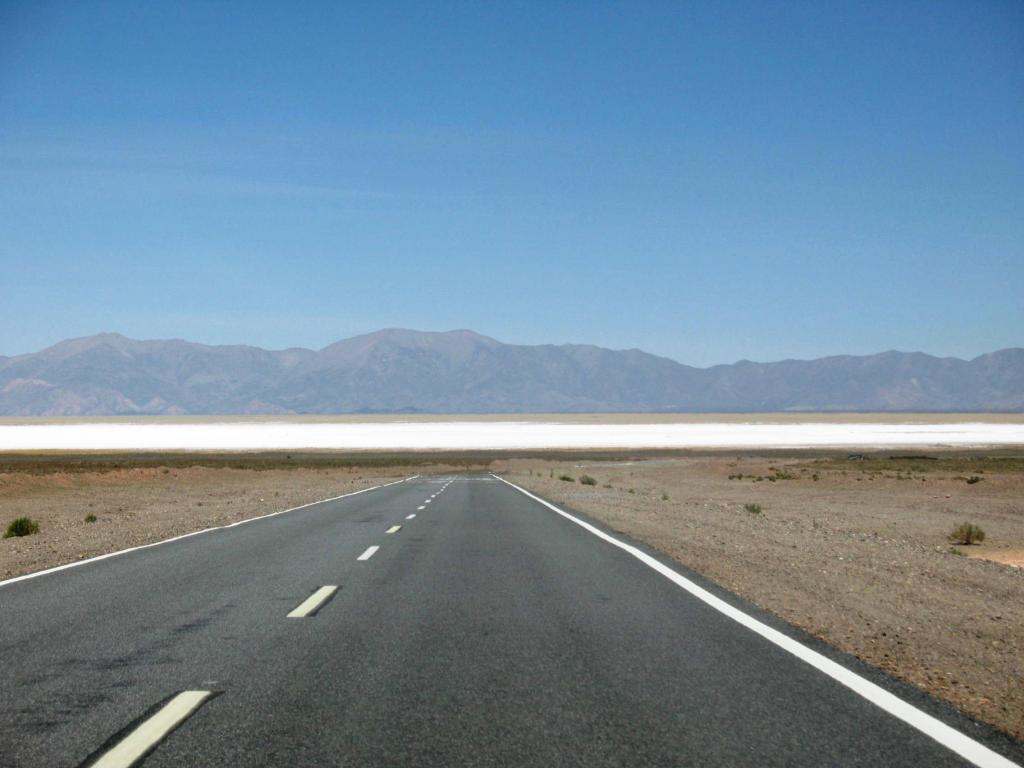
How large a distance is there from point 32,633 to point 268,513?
52.7 feet

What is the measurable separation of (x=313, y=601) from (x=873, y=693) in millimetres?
5331

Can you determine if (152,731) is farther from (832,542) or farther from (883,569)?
(832,542)

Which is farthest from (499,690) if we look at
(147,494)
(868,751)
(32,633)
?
(147,494)

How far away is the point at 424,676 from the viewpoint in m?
6.45

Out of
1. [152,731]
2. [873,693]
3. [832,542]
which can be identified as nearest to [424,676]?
[152,731]

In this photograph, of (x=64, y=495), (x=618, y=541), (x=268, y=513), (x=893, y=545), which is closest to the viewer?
(x=618, y=541)

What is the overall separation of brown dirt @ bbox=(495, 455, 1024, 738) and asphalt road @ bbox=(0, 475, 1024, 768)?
Result: 1.94 feet

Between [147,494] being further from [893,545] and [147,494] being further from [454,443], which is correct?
[454,443]

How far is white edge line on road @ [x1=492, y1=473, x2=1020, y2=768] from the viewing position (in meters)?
4.88

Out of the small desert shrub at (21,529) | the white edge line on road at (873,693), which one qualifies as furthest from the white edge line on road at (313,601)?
the small desert shrub at (21,529)

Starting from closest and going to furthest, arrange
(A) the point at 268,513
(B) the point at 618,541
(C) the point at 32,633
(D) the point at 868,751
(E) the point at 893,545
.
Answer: (D) the point at 868,751, (C) the point at 32,633, (B) the point at 618,541, (E) the point at 893,545, (A) the point at 268,513

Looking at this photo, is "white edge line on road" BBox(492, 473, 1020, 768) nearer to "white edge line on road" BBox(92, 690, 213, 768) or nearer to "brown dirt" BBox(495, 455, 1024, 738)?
"brown dirt" BBox(495, 455, 1024, 738)

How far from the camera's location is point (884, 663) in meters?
7.10

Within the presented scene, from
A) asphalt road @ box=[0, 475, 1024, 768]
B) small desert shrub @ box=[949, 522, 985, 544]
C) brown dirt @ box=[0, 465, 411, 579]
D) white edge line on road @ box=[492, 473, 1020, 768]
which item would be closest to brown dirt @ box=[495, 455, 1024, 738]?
small desert shrub @ box=[949, 522, 985, 544]
